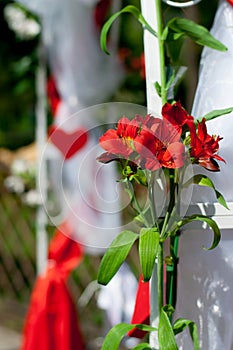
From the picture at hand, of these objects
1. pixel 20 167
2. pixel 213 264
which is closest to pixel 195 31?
pixel 213 264

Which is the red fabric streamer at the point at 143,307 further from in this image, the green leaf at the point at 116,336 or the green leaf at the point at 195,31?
the green leaf at the point at 195,31

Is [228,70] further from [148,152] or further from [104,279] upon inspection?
[104,279]

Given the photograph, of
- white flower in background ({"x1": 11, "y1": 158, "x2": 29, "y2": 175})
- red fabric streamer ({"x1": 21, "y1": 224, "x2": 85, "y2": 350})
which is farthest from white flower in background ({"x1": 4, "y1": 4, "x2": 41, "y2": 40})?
red fabric streamer ({"x1": 21, "y1": 224, "x2": 85, "y2": 350})

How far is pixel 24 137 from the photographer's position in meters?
4.68

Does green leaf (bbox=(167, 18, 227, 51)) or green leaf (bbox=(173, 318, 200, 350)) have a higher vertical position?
green leaf (bbox=(167, 18, 227, 51))

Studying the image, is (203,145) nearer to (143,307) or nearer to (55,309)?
(143,307)

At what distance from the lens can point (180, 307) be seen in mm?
1275

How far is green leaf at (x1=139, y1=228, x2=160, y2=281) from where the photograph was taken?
1.08m

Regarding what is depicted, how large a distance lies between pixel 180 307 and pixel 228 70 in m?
0.42

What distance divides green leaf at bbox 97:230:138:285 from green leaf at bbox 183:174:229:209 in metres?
0.12

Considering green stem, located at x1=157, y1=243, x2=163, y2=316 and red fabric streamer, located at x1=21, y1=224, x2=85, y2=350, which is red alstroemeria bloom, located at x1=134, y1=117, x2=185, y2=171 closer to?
green stem, located at x1=157, y1=243, x2=163, y2=316

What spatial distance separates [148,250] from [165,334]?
5.4 inches

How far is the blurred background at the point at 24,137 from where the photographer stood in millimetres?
3260

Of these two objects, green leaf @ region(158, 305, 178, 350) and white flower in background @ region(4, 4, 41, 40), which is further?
white flower in background @ region(4, 4, 41, 40)
